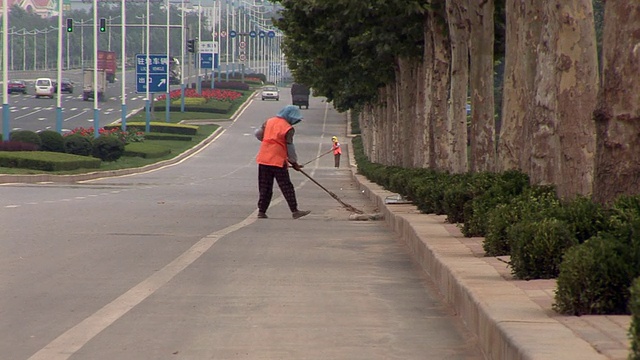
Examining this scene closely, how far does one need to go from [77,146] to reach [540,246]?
49801mm

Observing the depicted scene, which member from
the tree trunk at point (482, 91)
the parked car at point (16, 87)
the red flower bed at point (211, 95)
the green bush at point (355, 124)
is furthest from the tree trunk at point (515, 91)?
the parked car at point (16, 87)

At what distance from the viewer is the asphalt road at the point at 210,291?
8062 mm

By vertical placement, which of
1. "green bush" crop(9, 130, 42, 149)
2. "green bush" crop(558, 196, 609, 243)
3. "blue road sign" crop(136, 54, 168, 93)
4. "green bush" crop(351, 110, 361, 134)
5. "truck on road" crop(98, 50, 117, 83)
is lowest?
"green bush" crop(351, 110, 361, 134)

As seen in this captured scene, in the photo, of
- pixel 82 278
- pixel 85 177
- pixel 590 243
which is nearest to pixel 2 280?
pixel 82 278

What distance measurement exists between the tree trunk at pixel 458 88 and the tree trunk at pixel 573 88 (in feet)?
40.6

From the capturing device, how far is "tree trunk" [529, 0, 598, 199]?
14.1m

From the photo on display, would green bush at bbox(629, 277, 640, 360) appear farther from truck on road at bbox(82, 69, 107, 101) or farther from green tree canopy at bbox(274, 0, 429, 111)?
truck on road at bbox(82, 69, 107, 101)

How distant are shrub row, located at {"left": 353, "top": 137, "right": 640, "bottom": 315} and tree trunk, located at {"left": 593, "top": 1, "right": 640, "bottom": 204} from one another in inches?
12.8

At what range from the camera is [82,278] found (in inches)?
449

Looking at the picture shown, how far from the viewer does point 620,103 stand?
32.9 feet

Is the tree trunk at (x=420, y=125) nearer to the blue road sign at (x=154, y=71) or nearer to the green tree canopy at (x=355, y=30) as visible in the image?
the green tree canopy at (x=355, y=30)

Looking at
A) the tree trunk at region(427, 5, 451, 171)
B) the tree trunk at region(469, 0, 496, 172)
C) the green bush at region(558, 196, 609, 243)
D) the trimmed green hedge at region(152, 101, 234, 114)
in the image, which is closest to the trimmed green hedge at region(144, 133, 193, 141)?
the trimmed green hedge at region(152, 101, 234, 114)

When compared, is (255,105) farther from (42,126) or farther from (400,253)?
(400,253)

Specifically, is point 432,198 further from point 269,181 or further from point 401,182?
point 401,182
